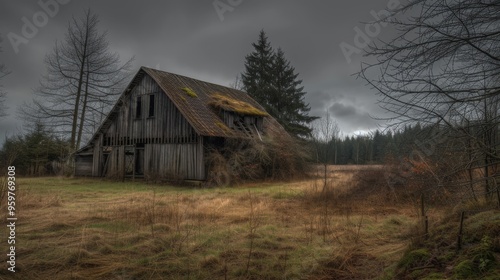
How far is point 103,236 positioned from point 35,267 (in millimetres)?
1216

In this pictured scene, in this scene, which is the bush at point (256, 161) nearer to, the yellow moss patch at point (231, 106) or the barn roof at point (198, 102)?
the barn roof at point (198, 102)

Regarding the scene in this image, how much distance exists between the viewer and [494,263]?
297cm

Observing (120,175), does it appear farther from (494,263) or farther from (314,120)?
(314,120)

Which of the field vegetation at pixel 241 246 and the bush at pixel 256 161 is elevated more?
the bush at pixel 256 161

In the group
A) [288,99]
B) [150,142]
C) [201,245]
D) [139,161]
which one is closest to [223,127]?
[150,142]

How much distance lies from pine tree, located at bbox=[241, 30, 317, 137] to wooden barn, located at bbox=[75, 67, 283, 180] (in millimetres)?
15477

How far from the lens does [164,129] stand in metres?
19.3

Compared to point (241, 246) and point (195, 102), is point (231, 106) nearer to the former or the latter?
point (195, 102)

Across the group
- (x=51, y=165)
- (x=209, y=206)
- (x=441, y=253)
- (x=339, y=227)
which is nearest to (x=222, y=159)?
(x=209, y=206)

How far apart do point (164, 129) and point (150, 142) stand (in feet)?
4.73

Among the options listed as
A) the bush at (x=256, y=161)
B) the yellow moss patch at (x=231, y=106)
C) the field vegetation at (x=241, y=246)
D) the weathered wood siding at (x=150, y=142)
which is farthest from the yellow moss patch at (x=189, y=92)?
the field vegetation at (x=241, y=246)

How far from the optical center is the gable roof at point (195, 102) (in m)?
18.2

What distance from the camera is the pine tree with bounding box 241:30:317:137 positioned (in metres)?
38.9

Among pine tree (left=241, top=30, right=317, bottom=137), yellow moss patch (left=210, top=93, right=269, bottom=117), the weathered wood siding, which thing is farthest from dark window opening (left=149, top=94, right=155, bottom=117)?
pine tree (left=241, top=30, right=317, bottom=137)
